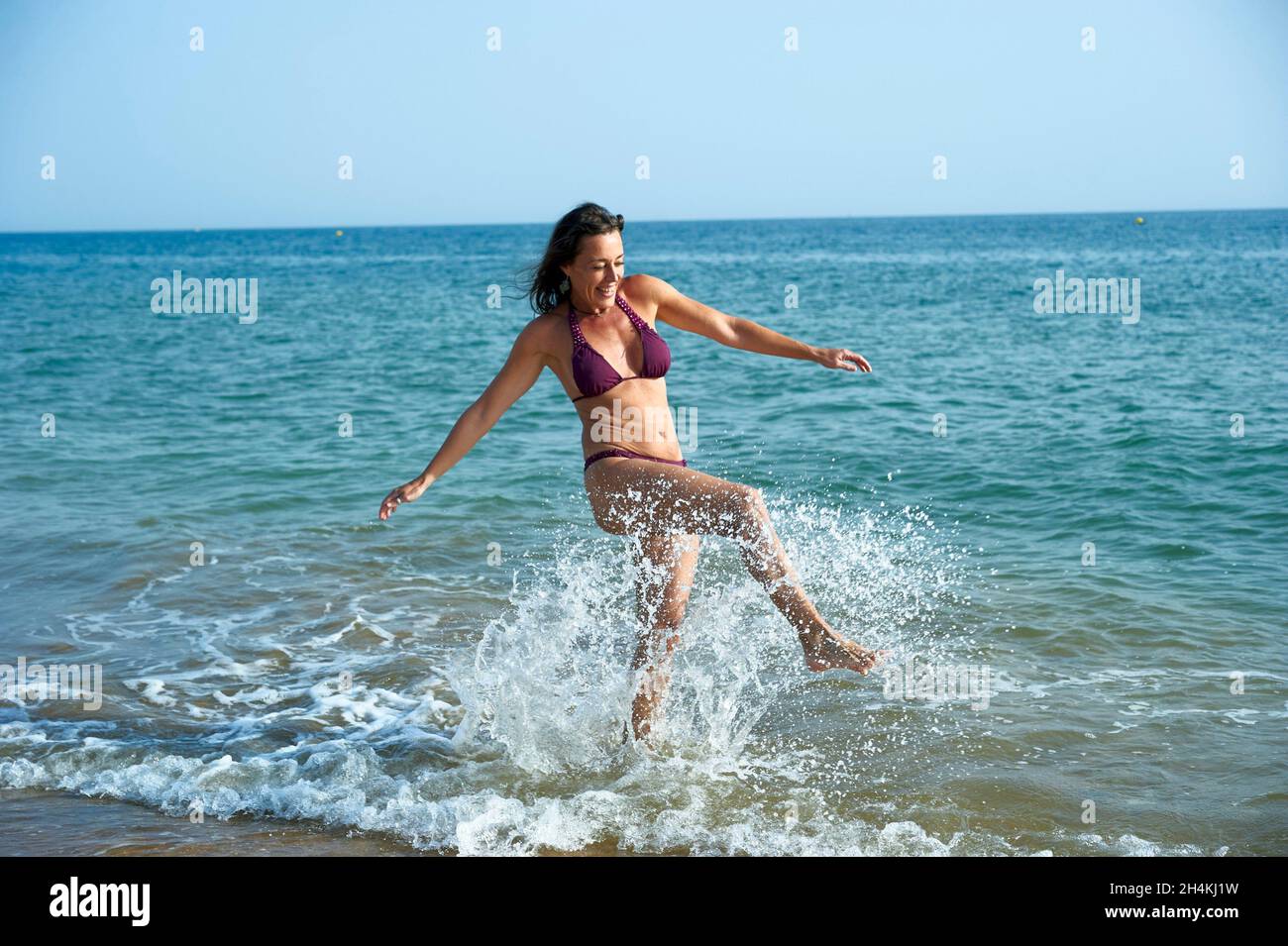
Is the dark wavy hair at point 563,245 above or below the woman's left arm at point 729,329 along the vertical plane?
above

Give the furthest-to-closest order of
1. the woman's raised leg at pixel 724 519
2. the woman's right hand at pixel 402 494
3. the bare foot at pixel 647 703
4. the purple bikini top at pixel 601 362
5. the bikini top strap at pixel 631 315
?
1. the bare foot at pixel 647 703
2. the bikini top strap at pixel 631 315
3. the purple bikini top at pixel 601 362
4. the woman's right hand at pixel 402 494
5. the woman's raised leg at pixel 724 519

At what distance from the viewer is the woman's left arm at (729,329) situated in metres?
5.20

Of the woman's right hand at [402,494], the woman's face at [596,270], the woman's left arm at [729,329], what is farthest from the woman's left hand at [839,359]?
the woman's right hand at [402,494]

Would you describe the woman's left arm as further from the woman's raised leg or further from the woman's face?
the woman's raised leg

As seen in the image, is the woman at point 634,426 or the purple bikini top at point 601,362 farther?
the purple bikini top at point 601,362

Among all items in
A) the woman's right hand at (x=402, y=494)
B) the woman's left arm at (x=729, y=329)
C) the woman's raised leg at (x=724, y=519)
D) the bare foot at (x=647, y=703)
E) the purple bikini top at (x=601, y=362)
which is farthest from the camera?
the bare foot at (x=647, y=703)

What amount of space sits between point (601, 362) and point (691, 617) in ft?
5.51

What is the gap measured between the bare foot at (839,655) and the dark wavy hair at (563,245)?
1.85 metres

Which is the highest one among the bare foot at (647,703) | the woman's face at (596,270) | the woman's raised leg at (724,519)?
the woman's face at (596,270)

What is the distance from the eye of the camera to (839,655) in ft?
15.2

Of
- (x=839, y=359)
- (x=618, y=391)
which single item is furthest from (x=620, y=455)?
(x=839, y=359)

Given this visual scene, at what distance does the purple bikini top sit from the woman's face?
109 mm

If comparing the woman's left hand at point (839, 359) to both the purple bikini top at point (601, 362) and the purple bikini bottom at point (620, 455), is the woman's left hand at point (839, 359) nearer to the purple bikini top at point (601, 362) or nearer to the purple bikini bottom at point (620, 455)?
the purple bikini top at point (601, 362)
